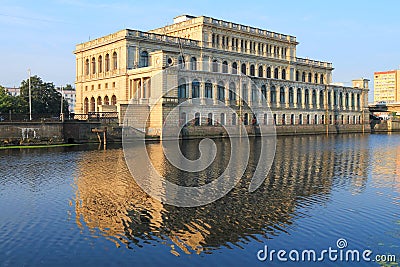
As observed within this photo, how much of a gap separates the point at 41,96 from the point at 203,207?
8304cm

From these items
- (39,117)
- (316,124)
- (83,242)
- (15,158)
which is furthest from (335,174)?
(316,124)

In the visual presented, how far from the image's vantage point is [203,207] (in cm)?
2314

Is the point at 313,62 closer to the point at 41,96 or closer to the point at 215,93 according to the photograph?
the point at 215,93

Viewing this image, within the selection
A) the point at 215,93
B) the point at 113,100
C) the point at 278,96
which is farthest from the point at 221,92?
the point at 113,100

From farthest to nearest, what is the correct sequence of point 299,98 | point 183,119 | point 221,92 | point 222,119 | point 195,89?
point 299,98
point 221,92
point 222,119
point 195,89
point 183,119

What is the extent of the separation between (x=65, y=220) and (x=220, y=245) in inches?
308

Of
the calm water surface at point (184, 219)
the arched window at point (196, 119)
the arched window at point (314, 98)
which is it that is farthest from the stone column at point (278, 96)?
the calm water surface at point (184, 219)

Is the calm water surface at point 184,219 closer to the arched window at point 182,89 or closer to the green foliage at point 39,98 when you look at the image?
the arched window at point 182,89

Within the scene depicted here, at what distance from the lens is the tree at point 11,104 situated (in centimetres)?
8200

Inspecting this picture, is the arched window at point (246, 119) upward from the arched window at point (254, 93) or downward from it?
downward

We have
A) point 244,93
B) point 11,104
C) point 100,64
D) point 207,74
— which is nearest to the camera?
point 11,104

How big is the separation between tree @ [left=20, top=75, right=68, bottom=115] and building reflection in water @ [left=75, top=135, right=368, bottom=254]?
61089 mm

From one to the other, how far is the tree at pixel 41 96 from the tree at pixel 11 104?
9.90 ft

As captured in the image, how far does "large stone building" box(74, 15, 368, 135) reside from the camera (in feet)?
257
